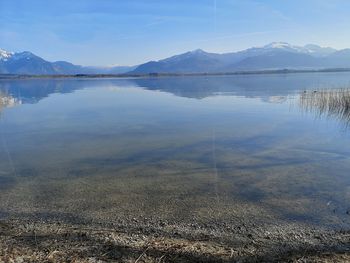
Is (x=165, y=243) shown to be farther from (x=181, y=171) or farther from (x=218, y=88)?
(x=218, y=88)

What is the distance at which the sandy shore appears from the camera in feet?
17.5

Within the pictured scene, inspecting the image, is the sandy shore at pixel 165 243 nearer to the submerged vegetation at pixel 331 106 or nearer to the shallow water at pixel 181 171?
the shallow water at pixel 181 171

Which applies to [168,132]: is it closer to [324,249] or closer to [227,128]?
[227,128]

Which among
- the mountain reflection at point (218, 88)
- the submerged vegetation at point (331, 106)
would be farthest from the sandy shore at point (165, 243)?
the mountain reflection at point (218, 88)

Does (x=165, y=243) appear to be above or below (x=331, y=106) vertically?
above

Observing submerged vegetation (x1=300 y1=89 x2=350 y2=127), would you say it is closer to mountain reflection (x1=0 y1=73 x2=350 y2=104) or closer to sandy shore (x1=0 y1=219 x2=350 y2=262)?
mountain reflection (x1=0 y1=73 x2=350 y2=104)

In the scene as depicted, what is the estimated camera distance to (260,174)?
10.5 metres

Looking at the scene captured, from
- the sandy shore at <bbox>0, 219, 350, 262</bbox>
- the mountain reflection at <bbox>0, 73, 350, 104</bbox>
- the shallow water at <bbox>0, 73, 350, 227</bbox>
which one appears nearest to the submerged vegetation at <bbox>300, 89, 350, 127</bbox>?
the shallow water at <bbox>0, 73, 350, 227</bbox>

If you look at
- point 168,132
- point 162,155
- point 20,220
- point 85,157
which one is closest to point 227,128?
point 168,132

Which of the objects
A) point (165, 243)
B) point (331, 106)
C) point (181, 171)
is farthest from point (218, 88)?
point (165, 243)

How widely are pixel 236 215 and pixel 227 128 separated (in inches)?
433

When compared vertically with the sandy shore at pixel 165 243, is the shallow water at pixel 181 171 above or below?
below

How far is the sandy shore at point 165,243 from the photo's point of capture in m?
5.33

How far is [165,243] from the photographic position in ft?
19.3
